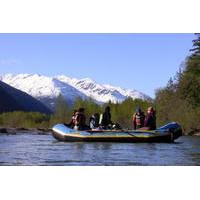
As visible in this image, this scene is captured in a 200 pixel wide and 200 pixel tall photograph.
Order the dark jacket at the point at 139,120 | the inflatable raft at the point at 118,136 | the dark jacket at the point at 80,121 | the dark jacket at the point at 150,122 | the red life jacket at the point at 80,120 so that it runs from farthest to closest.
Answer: the dark jacket at the point at 139,120
the dark jacket at the point at 80,121
the red life jacket at the point at 80,120
the dark jacket at the point at 150,122
the inflatable raft at the point at 118,136

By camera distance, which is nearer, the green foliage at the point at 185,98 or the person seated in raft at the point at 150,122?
the person seated in raft at the point at 150,122

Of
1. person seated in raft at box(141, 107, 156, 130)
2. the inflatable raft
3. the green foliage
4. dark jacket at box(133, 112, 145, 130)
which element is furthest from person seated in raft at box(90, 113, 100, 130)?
the green foliage

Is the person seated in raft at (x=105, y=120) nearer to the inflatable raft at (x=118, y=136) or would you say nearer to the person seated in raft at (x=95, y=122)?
the person seated in raft at (x=95, y=122)

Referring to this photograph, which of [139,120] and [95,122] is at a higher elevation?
[139,120]

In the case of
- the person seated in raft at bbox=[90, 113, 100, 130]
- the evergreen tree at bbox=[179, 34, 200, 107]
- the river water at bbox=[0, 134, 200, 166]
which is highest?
the evergreen tree at bbox=[179, 34, 200, 107]

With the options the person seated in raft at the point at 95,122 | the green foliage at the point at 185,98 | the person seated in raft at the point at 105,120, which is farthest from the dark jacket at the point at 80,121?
the green foliage at the point at 185,98

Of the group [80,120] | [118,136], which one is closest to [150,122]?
[118,136]

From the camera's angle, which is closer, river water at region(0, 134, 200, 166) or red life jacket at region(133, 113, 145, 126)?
river water at region(0, 134, 200, 166)

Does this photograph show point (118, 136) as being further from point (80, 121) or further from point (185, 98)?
point (185, 98)

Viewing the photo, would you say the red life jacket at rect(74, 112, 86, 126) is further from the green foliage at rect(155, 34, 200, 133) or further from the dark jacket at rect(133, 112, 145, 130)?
the green foliage at rect(155, 34, 200, 133)

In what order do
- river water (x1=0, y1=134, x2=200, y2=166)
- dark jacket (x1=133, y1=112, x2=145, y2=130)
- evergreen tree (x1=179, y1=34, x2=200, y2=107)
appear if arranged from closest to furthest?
river water (x1=0, y1=134, x2=200, y2=166) < dark jacket (x1=133, y1=112, x2=145, y2=130) < evergreen tree (x1=179, y1=34, x2=200, y2=107)
